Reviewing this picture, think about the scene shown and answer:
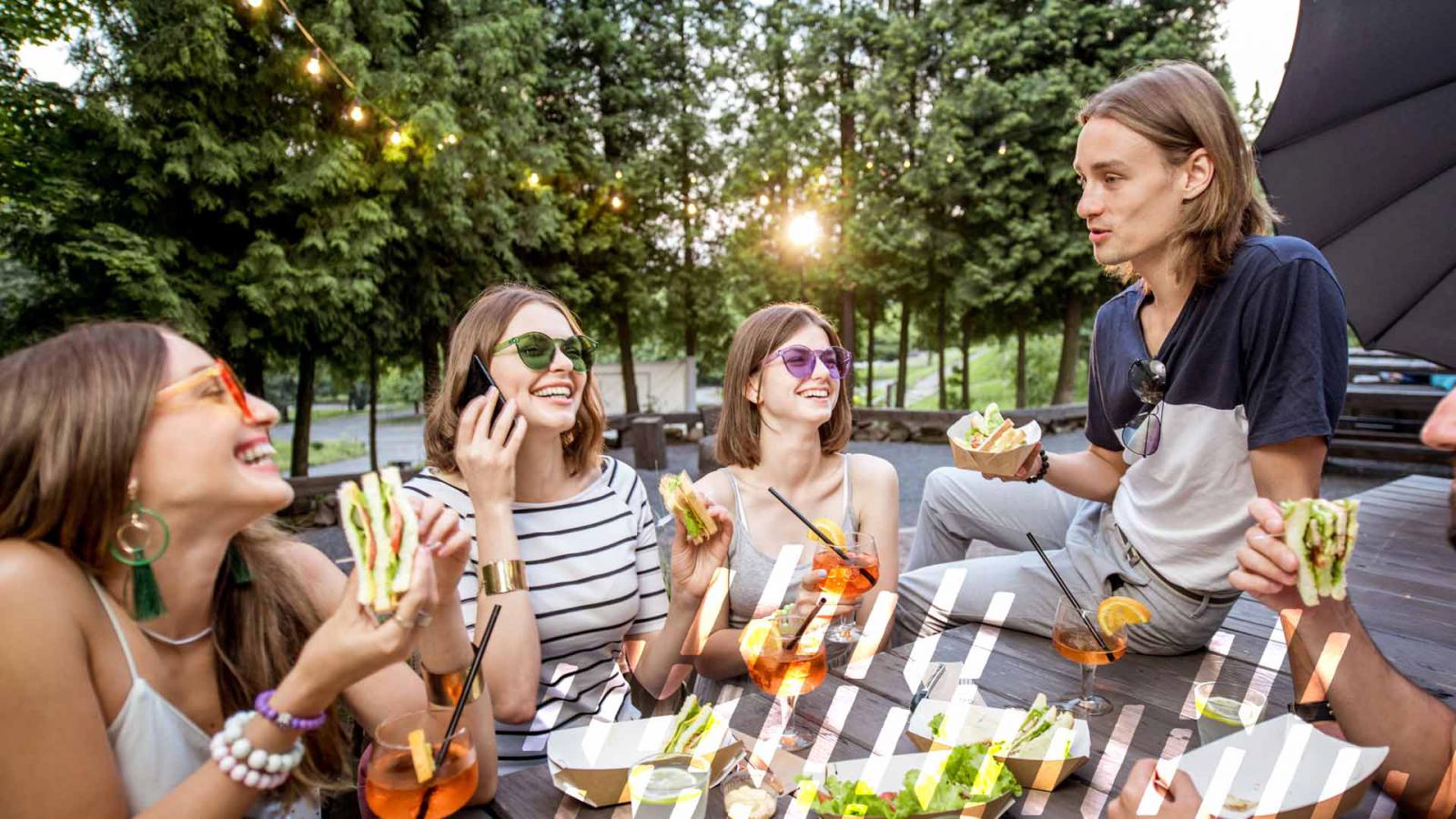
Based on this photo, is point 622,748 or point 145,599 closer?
point 145,599

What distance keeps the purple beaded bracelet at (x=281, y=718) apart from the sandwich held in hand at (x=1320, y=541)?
1.91m

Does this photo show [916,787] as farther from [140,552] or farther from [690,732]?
[140,552]

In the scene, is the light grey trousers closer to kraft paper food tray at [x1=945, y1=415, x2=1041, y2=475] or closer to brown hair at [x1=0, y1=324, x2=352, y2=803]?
kraft paper food tray at [x1=945, y1=415, x2=1041, y2=475]

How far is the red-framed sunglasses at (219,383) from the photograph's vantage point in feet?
4.82

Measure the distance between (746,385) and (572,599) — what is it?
3.87 ft

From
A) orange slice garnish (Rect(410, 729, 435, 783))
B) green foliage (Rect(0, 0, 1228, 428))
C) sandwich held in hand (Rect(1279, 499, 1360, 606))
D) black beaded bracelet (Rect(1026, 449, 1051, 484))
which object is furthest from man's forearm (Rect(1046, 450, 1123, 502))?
green foliage (Rect(0, 0, 1228, 428))

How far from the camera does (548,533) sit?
2.66 metres

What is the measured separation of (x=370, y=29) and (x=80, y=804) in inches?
432

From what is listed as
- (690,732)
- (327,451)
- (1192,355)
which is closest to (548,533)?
(690,732)

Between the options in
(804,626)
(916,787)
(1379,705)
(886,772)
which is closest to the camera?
(916,787)

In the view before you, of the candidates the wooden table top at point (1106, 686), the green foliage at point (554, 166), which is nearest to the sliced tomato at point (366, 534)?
the wooden table top at point (1106, 686)

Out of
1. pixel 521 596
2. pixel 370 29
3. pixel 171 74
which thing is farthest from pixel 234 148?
pixel 521 596

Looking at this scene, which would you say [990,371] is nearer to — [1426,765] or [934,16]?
[934,16]

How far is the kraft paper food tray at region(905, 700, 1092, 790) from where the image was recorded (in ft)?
5.33
